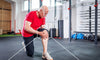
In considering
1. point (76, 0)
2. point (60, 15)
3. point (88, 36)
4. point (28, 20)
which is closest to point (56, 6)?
point (60, 15)

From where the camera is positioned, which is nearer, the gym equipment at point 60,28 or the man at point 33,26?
the man at point 33,26

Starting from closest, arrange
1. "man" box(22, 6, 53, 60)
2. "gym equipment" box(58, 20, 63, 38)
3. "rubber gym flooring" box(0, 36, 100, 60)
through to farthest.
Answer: "man" box(22, 6, 53, 60) < "rubber gym flooring" box(0, 36, 100, 60) < "gym equipment" box(58, 20, 63, 38)

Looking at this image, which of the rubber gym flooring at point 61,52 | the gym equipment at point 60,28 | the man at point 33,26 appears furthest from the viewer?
the gym equipment at point 60,28

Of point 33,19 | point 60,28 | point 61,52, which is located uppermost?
point 33,19

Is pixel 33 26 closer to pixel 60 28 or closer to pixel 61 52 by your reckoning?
pixel 61 52

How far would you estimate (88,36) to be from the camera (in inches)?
141

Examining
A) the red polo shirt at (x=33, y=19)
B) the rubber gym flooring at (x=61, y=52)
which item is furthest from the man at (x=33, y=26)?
the rubber gym flooring at (x=61, y=52)

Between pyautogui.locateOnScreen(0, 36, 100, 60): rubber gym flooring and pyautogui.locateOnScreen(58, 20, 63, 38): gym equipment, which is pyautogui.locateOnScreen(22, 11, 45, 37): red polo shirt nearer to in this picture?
pyautogui.locateOnScreen(0, 36, 100, 60): rubber gym flooring

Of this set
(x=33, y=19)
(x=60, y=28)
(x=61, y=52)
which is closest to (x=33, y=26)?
(x=33, y=19)

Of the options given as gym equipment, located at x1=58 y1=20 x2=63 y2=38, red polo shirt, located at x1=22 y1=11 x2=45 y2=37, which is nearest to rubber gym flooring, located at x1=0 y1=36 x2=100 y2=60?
red polo shirt, located at x1=22 y1=11 x2=45 y2=37

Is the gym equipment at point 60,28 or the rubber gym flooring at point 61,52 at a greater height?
the gym equipment at point 60,28

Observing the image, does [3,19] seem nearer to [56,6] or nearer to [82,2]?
[56,6]

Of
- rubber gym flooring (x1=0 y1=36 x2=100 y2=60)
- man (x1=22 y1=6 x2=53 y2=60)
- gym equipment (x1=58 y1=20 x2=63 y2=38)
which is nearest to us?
man (x1=22 y1=6 x2=53 y2=60)

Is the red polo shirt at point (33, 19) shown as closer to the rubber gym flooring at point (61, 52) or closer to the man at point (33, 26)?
the man at point (33, 26)
